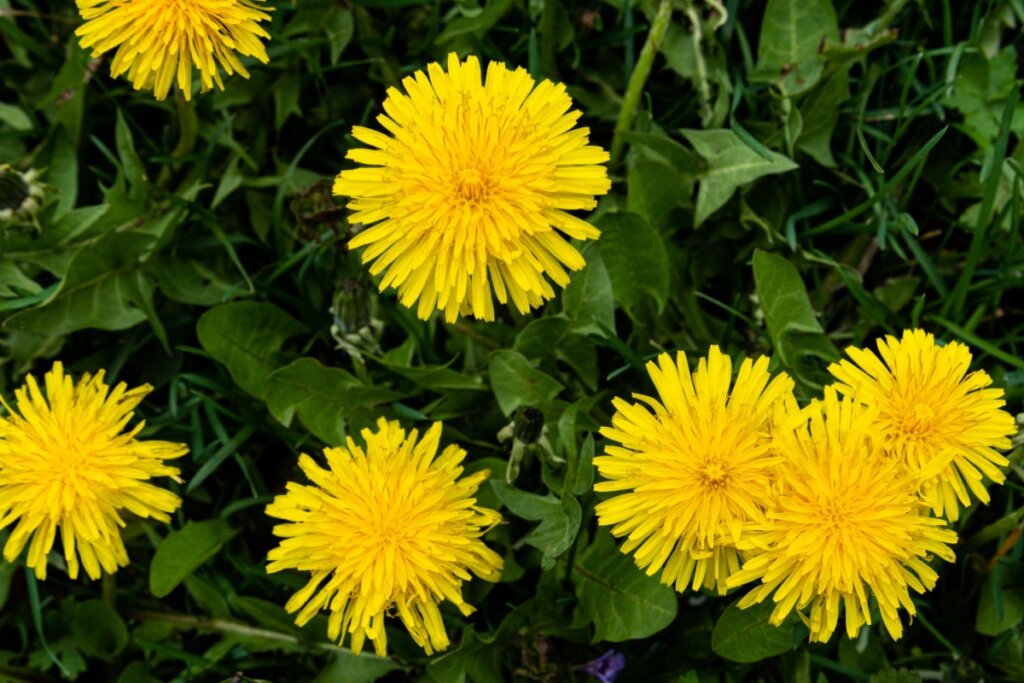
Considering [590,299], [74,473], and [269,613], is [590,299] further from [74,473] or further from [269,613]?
[74,473]

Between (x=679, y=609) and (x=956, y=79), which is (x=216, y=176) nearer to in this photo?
(x=679, y=609)

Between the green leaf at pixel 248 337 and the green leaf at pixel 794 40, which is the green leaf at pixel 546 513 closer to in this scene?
the green leaf at pixel 248 337

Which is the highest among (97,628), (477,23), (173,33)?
(477,23)

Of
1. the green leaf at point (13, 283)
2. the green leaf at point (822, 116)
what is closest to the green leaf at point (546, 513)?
the green leaf at point (822, 116)

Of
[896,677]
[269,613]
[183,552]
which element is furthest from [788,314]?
[183,552]

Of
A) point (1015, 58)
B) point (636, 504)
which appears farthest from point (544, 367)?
point (1015, 58)

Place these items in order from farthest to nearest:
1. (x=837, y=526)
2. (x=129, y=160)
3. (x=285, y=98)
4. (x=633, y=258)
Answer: (x=285, y=98) → (x=129, y=160) → (x=633, y=258) → (x=837, y=526)

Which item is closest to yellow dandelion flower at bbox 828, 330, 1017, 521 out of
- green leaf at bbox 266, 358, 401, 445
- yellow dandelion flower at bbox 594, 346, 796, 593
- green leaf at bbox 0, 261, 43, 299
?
yellow dandelion flower at bbox 594, 346, 796, 593
